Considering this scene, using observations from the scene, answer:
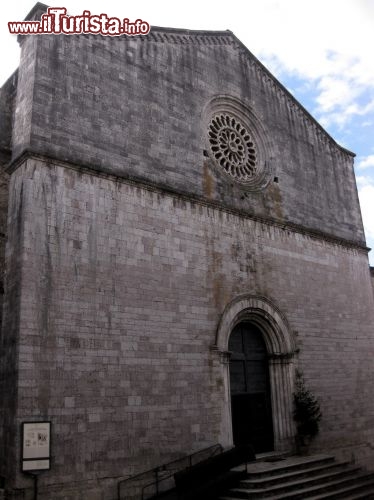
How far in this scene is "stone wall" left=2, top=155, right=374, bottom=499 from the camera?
10031 millimetres

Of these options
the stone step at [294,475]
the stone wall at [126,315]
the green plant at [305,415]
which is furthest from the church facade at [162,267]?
the stone step at [294,475]

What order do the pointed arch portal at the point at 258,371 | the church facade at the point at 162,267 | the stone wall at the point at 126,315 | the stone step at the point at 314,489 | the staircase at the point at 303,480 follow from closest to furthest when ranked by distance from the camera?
1. the stone wall at the point at 126,315
2. the church facade at the point at 162,267
3. the stone step at the point at 314,489
4. the staircase at the point at 303,480
5. the pointed arch portal at the point at 258,371

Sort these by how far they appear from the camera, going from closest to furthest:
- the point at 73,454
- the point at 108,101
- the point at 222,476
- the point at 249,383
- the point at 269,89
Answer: the point at 73,454 → the point at 222,476 → the point at 108,101 → the point at 249,383 → the point at 269,89

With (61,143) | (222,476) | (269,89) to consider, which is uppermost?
(269,89)

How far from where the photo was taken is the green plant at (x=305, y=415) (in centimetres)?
1419

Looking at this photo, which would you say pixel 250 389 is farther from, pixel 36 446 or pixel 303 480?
pixel 36 446

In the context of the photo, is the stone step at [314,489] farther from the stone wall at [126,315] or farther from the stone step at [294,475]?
the stone wall at [126,315]

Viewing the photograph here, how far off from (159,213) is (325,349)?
7167 millimetres

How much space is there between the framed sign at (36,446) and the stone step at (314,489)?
3.80 m

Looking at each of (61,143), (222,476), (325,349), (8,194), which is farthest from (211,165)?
(222,476)

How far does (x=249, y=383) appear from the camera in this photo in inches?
559

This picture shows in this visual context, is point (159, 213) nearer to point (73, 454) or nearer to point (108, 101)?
point (108, 101)

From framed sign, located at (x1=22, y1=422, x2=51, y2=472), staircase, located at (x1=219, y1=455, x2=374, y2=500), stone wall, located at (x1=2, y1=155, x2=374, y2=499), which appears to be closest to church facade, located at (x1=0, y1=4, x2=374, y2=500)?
stone wall, located at (x1=2, y1=155, x2=374, y2=499)

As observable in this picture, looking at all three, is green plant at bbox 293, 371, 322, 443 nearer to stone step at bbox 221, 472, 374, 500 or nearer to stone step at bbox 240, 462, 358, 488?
stone step at bbox 240, 462, 358, 488
